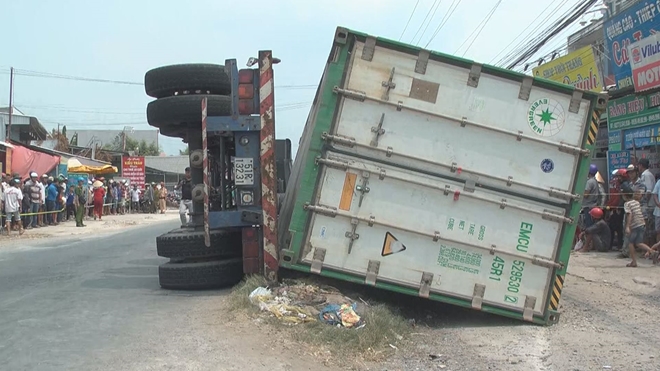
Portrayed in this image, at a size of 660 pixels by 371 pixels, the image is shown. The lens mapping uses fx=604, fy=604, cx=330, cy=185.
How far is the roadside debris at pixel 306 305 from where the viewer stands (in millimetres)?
5793

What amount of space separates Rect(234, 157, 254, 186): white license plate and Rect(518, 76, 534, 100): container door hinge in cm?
325

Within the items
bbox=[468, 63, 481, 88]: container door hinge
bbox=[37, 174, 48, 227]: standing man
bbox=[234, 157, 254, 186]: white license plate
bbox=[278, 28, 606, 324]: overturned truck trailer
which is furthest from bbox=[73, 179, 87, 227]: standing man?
bbox=[468, 63, 481, 88]: container door hinge

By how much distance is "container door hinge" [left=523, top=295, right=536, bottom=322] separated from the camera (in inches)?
253

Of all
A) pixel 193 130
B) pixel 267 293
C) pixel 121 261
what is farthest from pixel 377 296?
pixel 121 261

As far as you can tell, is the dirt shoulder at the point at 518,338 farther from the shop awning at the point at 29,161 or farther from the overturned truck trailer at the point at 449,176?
the shop awning at the point at 29,161

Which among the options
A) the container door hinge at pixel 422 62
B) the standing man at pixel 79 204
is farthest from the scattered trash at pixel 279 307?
the standing man at pixel 79 204

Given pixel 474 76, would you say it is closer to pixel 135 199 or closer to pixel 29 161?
pixel 29 161

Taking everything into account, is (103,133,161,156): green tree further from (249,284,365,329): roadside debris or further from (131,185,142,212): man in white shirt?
(249,284,365,329): roadside debris

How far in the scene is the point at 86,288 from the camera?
8.05m

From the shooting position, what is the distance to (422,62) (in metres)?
6.44

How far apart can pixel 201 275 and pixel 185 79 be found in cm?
267

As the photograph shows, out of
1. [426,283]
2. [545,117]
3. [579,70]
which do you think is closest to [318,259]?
[426,283]

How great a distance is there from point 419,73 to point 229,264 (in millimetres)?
3474

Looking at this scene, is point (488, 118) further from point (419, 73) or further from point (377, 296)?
point (377, 296)
